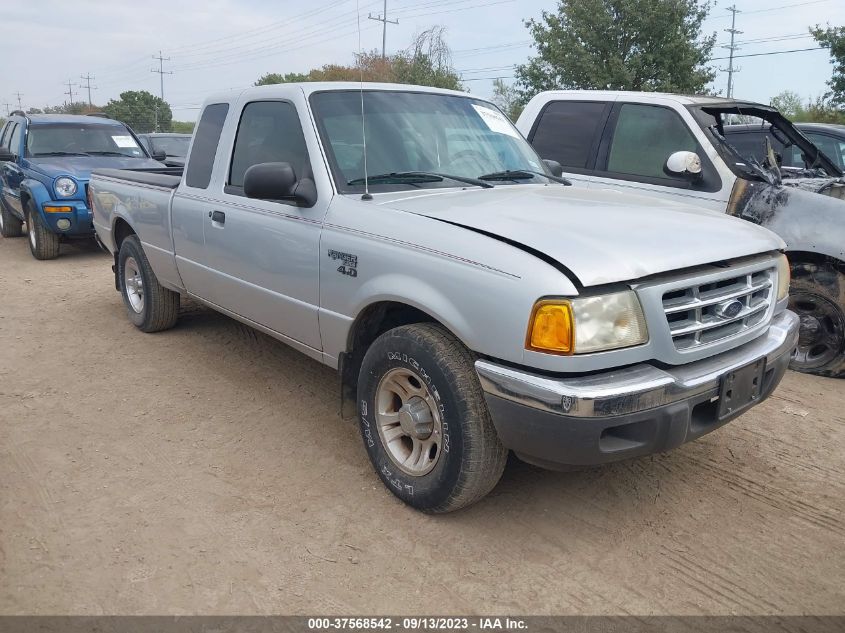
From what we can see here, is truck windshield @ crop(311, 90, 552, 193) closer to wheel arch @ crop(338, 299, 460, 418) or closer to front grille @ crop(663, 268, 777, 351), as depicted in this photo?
wheel arch @ crop(338, 299, 460, 418)

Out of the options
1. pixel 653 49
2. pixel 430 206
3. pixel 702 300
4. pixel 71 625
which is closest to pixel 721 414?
pixel 702 300

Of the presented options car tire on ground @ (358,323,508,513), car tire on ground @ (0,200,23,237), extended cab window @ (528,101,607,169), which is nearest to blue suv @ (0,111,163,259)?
car tire on ground @ (0,200,23,237)

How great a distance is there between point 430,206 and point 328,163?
687 millimetres

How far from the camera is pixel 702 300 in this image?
2752 millimetres

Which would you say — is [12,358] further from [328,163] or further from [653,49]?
[653,49]

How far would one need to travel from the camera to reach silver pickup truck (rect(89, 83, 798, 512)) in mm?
2535

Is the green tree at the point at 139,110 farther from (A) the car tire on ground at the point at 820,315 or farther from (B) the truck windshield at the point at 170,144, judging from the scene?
(A) the car tire on ground at the point at 820,315

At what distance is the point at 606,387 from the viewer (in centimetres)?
249

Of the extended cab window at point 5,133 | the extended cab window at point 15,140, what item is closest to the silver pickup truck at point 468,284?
the extended cab window at point 15,140

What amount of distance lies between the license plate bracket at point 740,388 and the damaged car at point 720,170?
2.32 m

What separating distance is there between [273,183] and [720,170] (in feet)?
11.3

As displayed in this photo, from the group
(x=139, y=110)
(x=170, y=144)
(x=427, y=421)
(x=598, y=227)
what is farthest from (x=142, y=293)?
(x=139, y=110)

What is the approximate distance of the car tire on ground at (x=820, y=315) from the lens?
15.8ft

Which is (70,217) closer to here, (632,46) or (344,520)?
(344,520)
